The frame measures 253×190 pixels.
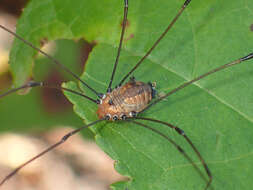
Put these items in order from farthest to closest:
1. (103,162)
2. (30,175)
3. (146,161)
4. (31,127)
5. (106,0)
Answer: (103,162) < (30,175) < (31,127) < (106,0) < (146,161)

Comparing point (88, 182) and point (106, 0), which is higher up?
point (106, 0)

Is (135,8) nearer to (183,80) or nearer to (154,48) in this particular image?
(154,48)

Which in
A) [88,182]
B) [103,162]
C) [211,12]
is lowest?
[88,182]

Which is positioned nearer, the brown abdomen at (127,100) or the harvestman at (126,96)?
the harvestman at (126,96)

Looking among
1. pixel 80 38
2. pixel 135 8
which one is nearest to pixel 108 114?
pixel 80 38

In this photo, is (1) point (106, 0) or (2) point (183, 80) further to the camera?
(1) point (106, 0)

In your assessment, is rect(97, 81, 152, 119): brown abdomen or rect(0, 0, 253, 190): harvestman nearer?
rect(0, 0, 253, 190): harvestman

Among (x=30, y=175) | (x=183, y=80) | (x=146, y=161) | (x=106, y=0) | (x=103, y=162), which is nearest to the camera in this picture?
(x=146, y=161)
